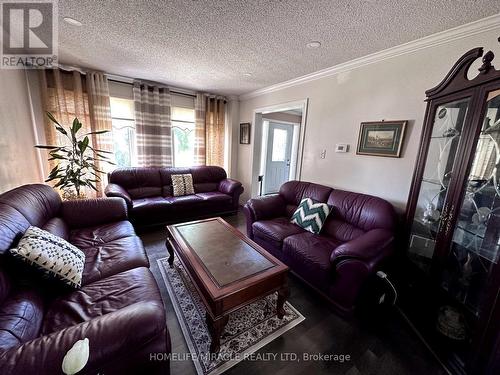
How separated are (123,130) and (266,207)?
9.91 feet

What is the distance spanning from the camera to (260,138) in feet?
14.1

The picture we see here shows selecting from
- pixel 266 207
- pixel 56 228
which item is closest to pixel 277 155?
pixel 266 207

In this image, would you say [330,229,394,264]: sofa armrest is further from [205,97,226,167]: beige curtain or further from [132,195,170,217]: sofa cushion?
[205,97,226,167]: beige curtain

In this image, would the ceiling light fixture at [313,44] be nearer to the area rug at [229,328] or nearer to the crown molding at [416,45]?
the crown molding at [416,45]

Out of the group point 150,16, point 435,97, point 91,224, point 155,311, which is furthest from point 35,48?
point 435,97

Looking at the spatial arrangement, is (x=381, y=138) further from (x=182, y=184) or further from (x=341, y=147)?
(x=182, y=184)

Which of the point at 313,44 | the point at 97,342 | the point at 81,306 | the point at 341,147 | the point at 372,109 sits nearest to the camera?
the point at 97,342

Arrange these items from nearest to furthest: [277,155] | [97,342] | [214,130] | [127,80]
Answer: [97,342]
[127,80]
[214,130]
[277,155]

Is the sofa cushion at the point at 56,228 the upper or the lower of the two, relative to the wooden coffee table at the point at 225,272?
upper

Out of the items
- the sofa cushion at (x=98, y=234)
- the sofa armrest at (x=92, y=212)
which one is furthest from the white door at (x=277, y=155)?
the sofa cushion at (x=98, y=234)

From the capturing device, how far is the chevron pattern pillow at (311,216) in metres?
2.32

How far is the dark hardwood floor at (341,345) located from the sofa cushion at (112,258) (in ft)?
1.68

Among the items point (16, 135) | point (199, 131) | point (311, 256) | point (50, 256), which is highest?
point (199, 131)

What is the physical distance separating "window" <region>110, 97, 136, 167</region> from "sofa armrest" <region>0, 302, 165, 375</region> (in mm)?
3502
